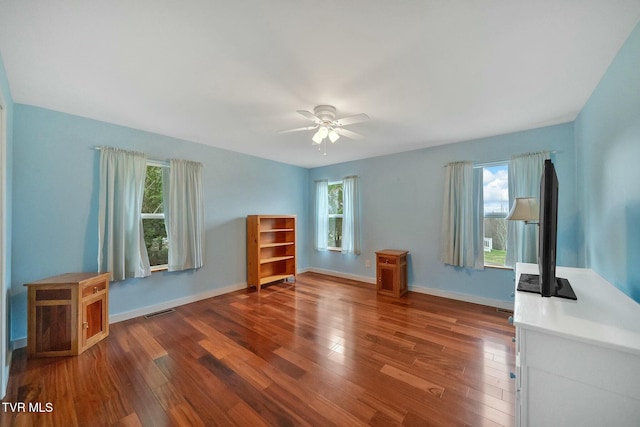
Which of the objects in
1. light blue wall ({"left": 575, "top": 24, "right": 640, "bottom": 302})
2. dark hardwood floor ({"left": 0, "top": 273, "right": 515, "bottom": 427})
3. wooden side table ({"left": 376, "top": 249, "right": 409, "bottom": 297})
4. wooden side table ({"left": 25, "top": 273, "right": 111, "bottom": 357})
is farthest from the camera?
wooden side table ({"left": 376, "top": 249, "right": 409, "bottom": 297})

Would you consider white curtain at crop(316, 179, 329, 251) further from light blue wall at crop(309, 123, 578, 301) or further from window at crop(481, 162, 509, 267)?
window at crop(481, 162, 509, 267)

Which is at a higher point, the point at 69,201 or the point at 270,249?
the point at 69,201

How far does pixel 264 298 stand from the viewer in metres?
3.75

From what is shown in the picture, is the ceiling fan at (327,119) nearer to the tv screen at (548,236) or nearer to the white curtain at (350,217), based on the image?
the tv screen at (548,236)

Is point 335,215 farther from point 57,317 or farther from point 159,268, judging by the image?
point 57,317

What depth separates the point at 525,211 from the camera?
2.40 m

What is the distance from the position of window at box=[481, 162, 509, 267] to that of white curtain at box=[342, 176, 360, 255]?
211 centimetres

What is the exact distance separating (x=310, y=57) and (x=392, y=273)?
329cm

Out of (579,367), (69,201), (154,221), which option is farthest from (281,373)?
(69,201)

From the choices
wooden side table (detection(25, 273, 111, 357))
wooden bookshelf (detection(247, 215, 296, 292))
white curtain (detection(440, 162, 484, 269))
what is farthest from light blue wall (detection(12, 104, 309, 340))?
white curtain (detection(440, 162, 484, 269))

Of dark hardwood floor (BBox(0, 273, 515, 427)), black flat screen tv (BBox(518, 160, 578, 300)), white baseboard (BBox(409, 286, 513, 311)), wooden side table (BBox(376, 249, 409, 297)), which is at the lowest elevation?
dark hardwood floor (BBox(0, 273, 515, 427))

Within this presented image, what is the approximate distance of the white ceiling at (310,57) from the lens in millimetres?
1305

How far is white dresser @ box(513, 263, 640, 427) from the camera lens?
85cm

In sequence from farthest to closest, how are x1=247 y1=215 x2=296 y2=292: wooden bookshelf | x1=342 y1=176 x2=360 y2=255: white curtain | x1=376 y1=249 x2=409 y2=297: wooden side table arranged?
x1=342 y1=176 x2=360 y2=255: white curtain < x1=247 y1=215 x2=296 y2=292: wooden bookshelf < x1=376 y1=249 x2=409 y2=297: wooden side table
